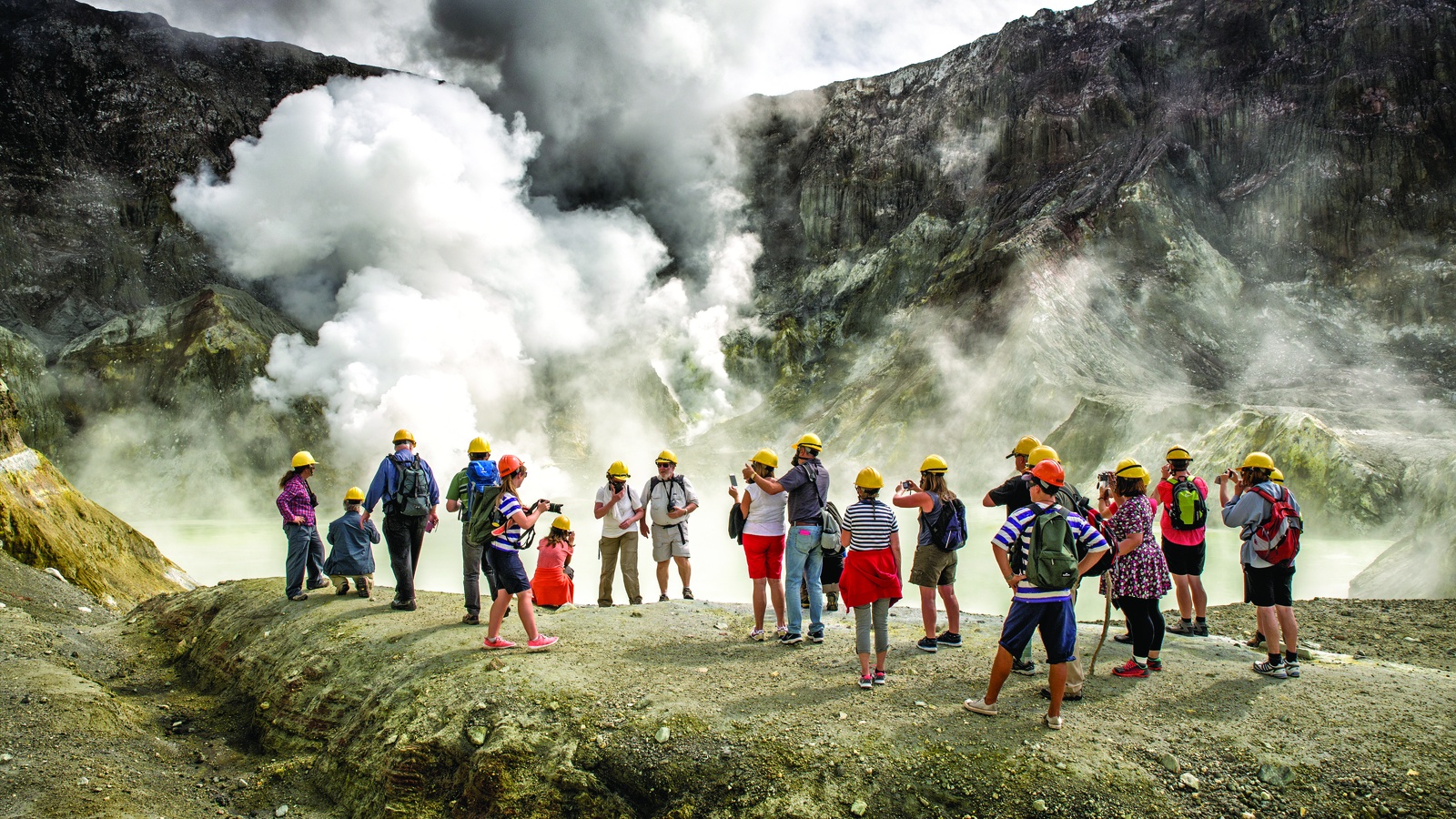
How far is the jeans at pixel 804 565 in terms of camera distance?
6.88 meters

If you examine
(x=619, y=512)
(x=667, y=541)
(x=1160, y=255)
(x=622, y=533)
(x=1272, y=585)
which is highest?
(x=1160, y=255)

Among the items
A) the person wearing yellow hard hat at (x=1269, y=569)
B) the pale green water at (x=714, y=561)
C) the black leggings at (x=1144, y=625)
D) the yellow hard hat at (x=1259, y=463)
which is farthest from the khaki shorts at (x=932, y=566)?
the pale green water at (x=714, y=561)

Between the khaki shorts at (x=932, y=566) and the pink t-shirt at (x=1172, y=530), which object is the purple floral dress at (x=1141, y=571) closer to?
the pink t-shirt at (x=1172, y=530)

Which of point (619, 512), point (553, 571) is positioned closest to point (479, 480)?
point (553, 571)

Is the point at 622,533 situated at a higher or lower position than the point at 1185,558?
higher

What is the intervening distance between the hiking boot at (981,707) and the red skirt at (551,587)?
15.5ft

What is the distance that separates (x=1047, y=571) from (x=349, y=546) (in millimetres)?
7468

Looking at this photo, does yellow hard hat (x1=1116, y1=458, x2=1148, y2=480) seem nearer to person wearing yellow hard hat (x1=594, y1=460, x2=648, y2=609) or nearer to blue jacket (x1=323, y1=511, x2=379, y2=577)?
person wearing yellow hard hat (x1=594, y1=460, x2=648, y2=609)

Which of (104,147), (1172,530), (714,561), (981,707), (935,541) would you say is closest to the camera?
(981,707)

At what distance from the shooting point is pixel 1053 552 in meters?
5.12

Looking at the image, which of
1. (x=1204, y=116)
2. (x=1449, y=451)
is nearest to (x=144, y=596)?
(x=1449, y=451)

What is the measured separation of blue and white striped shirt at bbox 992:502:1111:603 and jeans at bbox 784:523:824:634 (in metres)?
1.86

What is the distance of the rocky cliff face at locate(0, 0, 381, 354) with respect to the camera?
1667 inches

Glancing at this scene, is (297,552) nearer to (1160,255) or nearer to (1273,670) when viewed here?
(1273,670)
